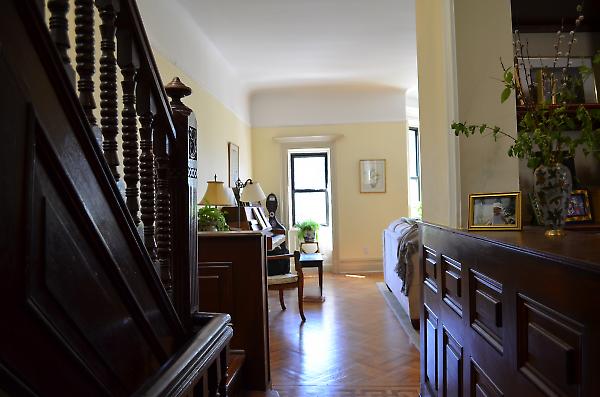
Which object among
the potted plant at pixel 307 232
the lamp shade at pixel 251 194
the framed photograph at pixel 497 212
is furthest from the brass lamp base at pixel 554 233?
the potted plant at pixel 307 232

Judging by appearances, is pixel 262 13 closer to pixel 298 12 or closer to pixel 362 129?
pixel 298 12

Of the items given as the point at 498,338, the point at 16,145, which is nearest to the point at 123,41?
the point at 16,145

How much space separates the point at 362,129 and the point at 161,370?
7.08m

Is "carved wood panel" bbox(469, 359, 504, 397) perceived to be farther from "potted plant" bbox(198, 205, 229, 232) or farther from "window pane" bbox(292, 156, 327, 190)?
"window pane" bbox(292, 156, 327, 190)

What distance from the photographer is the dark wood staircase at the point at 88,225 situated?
0.78 m

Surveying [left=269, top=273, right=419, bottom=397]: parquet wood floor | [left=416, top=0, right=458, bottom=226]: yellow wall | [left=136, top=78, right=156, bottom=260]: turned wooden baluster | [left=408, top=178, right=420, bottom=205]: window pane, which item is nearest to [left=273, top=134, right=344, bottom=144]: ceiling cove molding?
[left=408, top=178, right=420, bottom=205]: window pane

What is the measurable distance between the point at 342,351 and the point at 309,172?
4.82 metres

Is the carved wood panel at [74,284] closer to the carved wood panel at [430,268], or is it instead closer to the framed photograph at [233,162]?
the carved wood panel at [430,268]

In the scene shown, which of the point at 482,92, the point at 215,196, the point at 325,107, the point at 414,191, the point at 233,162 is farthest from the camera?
the point at 414,191

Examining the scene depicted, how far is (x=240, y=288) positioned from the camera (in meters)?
2.84

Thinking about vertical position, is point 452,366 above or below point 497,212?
below

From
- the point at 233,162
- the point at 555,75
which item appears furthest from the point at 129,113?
the point at 233,162

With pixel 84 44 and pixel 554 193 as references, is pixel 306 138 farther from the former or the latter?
pixel 84 44

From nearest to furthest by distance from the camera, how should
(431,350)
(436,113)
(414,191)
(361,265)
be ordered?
1. (431,350)
2. (436,113)
3. (361,265)
4. (414,191)
